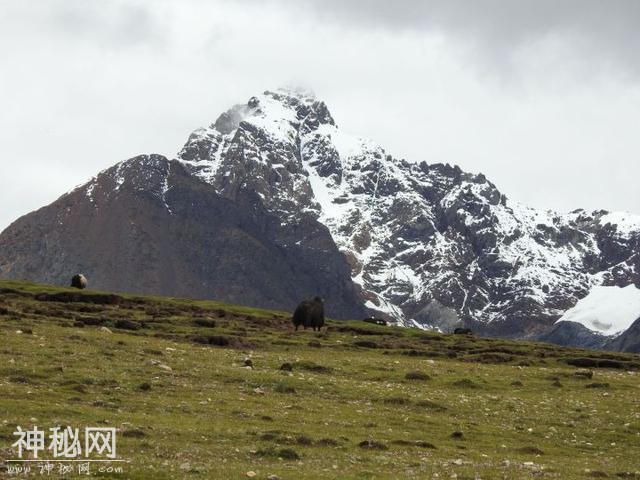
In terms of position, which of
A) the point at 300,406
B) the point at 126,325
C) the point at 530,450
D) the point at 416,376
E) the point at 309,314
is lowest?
the point at 530,450

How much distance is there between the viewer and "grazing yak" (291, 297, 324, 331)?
285ft

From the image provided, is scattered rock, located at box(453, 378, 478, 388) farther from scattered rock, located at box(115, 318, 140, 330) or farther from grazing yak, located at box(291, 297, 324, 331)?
grazing yak, located at box(291, 297, 324, 331)

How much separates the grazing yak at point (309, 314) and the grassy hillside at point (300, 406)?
19.0 m

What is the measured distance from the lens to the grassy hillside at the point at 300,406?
2755cm

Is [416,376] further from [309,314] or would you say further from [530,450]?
[309,314]

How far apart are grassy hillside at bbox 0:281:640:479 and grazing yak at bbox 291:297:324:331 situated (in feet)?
62.3

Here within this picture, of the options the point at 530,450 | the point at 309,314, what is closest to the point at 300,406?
the point at 530,450

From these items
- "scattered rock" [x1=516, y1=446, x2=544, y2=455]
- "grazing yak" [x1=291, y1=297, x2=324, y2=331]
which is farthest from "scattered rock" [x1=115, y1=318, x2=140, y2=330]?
"scattered rock" [x1=516, y1=446, x2=544, y2=455]

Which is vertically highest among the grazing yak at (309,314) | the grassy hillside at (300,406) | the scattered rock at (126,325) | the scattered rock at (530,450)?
the grazing yak at (309,314)

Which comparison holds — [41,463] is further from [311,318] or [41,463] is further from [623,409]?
[311,318]

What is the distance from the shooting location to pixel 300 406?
37.8 meters

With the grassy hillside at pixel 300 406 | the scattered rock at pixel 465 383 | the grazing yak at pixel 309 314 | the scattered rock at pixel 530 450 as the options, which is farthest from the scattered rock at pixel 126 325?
the scattered rock at pixel 530 450

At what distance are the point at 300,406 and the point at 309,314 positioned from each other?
4988cm

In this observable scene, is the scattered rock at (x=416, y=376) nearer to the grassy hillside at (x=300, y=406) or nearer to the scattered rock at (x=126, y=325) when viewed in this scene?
the grassy hillside at (x=300, y=406)
